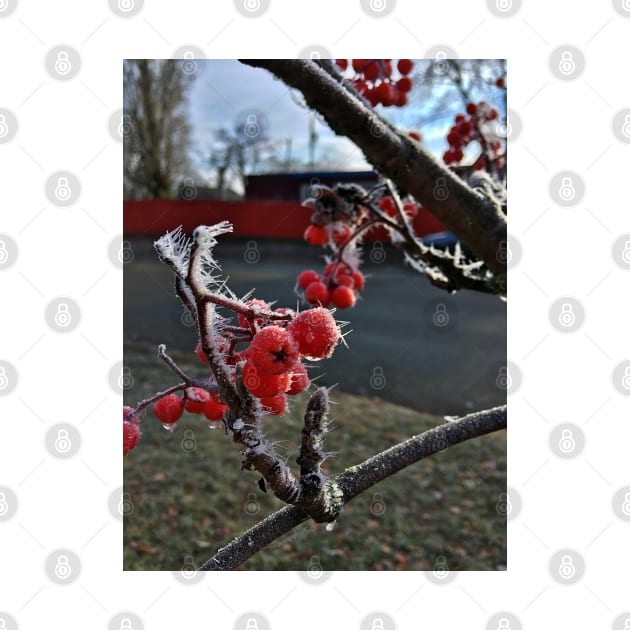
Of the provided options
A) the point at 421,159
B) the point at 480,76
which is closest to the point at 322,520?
the point at 421,159

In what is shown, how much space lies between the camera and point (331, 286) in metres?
0.85

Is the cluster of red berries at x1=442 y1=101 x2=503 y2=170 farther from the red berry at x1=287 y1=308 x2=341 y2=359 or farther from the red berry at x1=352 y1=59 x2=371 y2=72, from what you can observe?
the red berry at x1=287 y1=308 x2=341 y2=359

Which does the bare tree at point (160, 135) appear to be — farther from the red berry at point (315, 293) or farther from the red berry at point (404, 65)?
the red berry at point (315, 293)

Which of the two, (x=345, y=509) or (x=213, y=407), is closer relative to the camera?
(x=213, y=407)

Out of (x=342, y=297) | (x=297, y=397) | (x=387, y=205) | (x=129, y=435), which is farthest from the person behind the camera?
(x=297, y=397)

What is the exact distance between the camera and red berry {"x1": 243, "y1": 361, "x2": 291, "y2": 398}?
365mm

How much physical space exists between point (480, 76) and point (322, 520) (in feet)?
4.18

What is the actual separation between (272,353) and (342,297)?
0.48 meters

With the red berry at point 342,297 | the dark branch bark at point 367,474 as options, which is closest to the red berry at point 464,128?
the red berry at point 342,297

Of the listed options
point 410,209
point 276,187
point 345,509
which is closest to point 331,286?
point 410,209

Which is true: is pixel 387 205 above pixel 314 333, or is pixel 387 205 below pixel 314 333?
above

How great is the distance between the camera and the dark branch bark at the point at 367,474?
0.51 meters

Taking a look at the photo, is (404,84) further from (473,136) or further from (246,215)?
(246,215)

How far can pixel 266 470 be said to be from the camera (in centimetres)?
42
